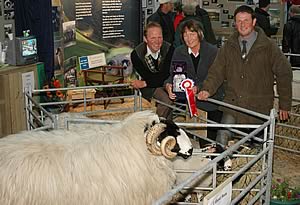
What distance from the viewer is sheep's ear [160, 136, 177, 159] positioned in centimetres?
309

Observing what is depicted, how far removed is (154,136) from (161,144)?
0.22 ft

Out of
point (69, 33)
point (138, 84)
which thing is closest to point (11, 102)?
point (138, 84)

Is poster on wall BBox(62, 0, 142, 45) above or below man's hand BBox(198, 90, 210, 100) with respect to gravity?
above

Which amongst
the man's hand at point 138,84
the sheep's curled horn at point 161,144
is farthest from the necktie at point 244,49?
the sheep's curled horn at point 161,144

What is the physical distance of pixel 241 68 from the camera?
455cm

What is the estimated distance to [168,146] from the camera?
3.11 meters

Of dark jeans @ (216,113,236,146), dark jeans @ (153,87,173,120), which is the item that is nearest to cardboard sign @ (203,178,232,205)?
dark jeans @ (216,113,236,146)

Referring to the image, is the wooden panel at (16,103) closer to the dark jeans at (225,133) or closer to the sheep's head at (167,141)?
the dark jeans at (225,133)

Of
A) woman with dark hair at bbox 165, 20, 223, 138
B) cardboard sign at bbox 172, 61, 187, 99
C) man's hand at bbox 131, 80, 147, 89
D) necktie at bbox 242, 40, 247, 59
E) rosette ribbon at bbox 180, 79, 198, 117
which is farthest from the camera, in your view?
man's hand at bbox 131, 80, 147, 89

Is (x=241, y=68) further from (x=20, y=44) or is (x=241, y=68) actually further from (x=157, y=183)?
(x=20, y=44)

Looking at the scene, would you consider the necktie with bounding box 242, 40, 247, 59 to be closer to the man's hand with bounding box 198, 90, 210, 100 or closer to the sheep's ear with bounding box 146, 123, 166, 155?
the man's hand with bounding box 198, 90, 210, 100

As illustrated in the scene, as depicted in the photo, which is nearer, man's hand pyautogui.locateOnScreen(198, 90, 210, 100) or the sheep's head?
the sheep's head

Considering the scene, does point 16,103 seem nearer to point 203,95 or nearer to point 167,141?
point 203,95

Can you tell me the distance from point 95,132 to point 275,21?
26.3 ft
